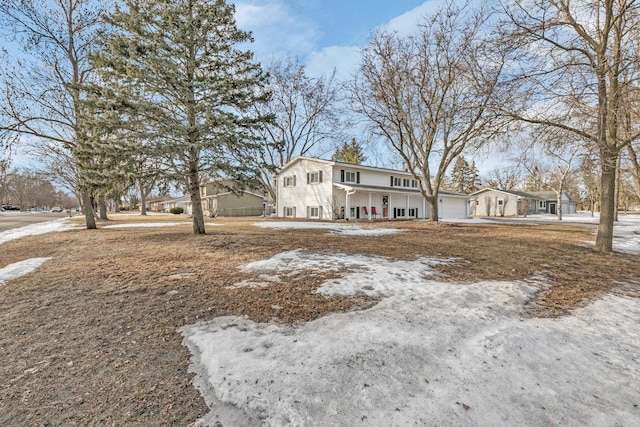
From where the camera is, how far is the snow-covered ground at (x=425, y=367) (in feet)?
7.50

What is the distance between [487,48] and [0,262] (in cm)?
1461

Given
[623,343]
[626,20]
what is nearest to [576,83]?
[626,20]

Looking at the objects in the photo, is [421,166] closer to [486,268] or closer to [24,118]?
[486,268]

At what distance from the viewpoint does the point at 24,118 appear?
43.9 ft

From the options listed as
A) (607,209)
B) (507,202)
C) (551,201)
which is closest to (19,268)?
(607,209)

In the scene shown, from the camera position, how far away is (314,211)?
83.6ft

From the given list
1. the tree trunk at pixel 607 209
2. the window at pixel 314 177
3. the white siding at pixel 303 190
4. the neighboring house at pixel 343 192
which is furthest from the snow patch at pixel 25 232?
the tree trunk at pixel 607 209

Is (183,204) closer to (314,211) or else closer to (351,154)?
(351,154)

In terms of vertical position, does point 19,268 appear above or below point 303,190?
below

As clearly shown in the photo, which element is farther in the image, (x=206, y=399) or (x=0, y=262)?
(x=0, y=262)

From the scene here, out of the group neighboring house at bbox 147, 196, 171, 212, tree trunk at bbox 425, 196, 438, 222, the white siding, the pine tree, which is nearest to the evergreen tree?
the white siding

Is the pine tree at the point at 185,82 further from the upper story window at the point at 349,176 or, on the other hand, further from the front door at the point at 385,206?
the front door at the point at 385,206

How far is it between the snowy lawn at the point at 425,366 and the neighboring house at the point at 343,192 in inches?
733

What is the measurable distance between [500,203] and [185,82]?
157 feet
